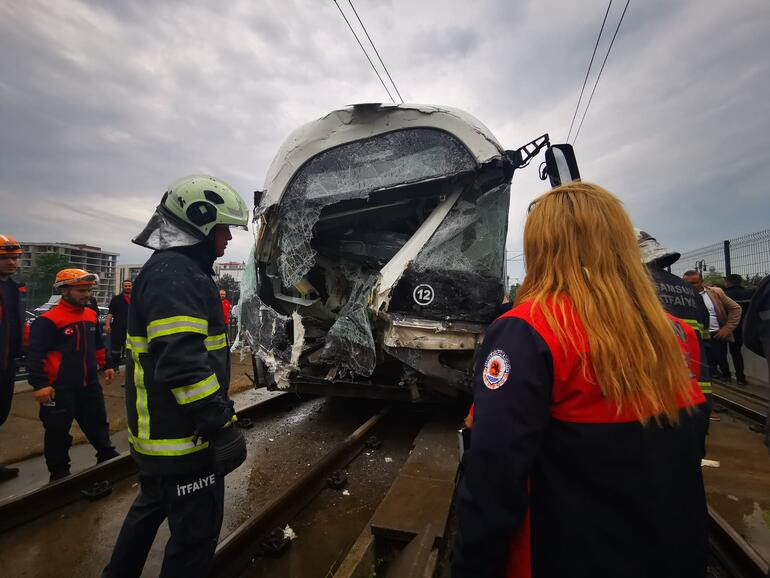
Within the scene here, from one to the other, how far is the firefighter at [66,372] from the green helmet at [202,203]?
211 cm

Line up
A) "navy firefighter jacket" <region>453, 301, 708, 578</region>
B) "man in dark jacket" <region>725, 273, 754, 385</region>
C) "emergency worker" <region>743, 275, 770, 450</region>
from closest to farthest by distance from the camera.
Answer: "navy firefighter jacket" <region>453, 301, 708, 578</region> < "emergency worker" <region>743, 275, 770, 450</region> < "man in dark jacket" <region>725, 273, 754, 385</region>

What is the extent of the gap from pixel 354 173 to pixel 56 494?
3.39 meters

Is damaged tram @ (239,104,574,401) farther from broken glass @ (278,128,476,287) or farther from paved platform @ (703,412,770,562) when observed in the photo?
paved platform @ (703,412,770,562)

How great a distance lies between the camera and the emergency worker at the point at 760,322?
2.22 meters

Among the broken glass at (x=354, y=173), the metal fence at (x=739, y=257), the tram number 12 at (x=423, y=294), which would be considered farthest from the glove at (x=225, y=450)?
the metal fence at (x=739, y=257)

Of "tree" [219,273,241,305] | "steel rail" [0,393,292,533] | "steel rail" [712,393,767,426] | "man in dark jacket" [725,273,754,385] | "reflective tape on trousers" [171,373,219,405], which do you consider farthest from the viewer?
"tree" [219,273,241,305]

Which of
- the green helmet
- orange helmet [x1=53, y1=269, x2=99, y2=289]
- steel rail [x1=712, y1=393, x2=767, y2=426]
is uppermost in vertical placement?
the green helmet

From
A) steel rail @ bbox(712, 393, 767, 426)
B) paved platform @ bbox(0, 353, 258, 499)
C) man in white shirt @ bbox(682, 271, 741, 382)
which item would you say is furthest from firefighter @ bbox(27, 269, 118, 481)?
man in white shirt @ bbox(682, 271, 741, 382)

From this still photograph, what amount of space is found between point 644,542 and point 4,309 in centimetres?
454

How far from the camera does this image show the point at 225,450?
68.9 inches

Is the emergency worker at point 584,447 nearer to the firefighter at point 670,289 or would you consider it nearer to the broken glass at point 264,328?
the firefighter at point 670,289

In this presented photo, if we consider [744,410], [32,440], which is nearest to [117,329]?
[32,440]

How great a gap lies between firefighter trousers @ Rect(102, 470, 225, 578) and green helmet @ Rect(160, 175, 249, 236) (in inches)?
46.9

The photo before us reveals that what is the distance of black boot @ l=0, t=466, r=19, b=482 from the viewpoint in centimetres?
346
